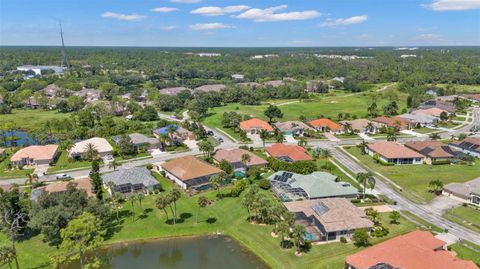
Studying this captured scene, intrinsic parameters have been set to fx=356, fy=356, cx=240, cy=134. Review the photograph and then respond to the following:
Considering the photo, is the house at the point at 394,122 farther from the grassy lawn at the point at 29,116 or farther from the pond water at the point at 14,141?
the grassy lawn at the point at 29,116

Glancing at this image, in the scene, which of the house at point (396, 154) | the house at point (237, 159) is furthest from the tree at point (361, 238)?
the house at point (396, 154)

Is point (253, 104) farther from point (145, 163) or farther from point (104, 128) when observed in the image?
point (145, 163)

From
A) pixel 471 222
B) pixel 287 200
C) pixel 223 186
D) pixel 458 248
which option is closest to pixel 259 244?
pixel 287 200

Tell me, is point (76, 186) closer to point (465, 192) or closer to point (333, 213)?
point (333, 213)

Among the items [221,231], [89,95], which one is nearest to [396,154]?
[221,231]

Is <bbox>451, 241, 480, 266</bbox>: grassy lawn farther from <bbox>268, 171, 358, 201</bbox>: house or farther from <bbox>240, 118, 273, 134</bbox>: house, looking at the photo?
<bbox>240, 118, 273, 134</bbox>: house

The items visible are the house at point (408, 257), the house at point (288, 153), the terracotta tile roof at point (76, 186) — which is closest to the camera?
the house at point (408, 257)

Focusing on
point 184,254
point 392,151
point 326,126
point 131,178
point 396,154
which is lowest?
point 184,254
